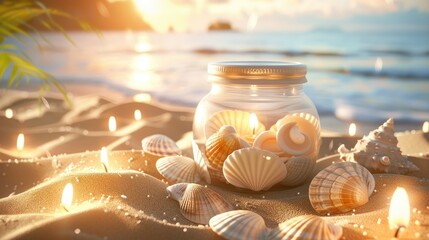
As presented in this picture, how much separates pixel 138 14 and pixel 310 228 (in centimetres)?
1135

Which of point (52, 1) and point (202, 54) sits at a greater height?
point (52, 1)

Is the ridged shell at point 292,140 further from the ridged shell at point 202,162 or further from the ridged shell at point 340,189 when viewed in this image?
the ridged shell at point 202,162

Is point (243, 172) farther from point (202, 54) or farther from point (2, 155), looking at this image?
Result: point (202, 54)

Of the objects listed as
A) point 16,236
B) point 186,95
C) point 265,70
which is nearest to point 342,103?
point 186,95

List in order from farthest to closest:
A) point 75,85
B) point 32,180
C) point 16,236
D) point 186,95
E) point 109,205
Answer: point 75,85 < point 186,95 < point 32,180 < point 109,205 < point 16,236

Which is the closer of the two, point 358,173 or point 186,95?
point 358,173

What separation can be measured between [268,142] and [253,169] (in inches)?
8.1

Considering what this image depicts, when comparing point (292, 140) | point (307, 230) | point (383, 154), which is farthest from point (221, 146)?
point (383, 154)

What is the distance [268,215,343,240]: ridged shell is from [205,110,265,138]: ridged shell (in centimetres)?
79

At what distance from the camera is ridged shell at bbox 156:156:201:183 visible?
2.13 metres

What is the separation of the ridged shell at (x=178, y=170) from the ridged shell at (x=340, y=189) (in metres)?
0.62

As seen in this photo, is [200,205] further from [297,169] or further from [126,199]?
[297,169]

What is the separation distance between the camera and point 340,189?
175 cm

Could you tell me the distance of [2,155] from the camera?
9.15 feet
